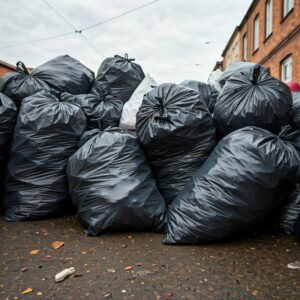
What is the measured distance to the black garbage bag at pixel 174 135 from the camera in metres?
1.97

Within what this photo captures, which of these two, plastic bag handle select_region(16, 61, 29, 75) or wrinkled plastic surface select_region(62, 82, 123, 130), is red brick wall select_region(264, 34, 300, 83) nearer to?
wrinkled plastic surface select_region(62, 82, 123, 130)

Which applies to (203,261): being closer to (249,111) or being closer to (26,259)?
(26,259)

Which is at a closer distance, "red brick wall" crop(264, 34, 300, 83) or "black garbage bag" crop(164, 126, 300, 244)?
"black garbage bag" crop(164, 126, 300, 244)

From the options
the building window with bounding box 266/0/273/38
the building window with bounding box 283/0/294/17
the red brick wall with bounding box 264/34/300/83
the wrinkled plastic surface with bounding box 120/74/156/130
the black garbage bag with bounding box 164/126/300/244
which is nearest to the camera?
the black garbage bag with bounding box 164/126/300/244

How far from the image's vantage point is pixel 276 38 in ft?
31.2

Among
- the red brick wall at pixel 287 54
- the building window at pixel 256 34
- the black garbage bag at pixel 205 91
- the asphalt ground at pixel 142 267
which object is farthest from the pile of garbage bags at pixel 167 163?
the building window at pixel 256 34

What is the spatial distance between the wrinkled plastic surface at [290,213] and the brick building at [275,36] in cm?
670

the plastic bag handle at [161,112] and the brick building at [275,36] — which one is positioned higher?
the brick building at [275,36]

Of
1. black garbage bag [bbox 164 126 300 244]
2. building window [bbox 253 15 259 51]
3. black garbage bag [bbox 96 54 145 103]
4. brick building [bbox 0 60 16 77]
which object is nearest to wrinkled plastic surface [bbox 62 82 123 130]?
black garbage bag [bbox 96 54 145 103]

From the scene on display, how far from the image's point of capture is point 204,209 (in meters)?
1.67

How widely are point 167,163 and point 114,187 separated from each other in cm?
45

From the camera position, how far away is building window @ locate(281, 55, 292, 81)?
8633 millimetres

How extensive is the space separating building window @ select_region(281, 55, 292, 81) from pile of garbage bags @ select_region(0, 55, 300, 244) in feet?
24.5

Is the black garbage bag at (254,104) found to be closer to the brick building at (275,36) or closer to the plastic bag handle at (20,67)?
the plastic bag handle at (20,67)
